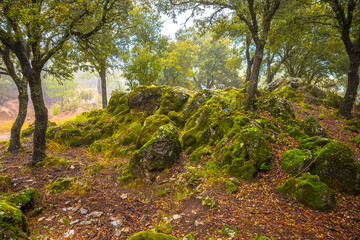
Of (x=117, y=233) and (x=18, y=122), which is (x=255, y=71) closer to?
(x=117, y=233)

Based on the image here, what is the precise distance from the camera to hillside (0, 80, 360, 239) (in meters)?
3.48

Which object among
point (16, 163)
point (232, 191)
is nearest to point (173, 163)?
point (232, 191)

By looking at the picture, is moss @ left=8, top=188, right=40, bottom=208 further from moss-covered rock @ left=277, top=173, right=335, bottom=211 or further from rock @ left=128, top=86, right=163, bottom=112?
rock @ left=128, top=86, right=163, bottom=112

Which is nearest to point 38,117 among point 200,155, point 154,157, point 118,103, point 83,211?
point 83,211

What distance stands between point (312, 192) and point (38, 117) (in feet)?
34.1

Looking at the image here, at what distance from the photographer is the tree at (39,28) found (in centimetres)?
533

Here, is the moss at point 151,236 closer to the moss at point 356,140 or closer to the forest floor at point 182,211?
the forest floor at point 182,211

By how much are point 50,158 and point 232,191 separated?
8.51 meters

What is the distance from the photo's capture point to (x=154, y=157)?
6.27m

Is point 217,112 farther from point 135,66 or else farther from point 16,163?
point 16,163

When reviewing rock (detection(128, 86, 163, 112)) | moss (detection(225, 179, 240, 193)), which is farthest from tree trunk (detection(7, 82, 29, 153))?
moss (detection(225, 179, 240, 193))

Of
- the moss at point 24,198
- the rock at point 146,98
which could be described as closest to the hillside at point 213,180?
the moss at point 24,198

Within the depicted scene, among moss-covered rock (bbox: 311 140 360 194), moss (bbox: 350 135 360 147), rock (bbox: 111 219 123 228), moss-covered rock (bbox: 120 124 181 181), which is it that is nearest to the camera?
rock (bbox: 111 219 123 228)

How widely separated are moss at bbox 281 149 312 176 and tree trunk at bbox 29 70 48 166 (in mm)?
10063
